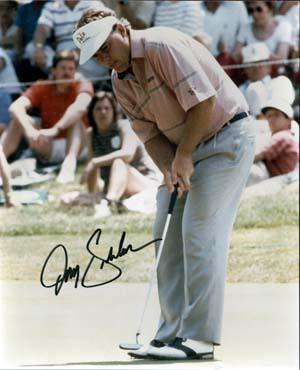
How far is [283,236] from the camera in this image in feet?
25.4

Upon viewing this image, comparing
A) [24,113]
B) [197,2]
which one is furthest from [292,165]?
[24,113]

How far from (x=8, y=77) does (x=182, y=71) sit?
3.85m

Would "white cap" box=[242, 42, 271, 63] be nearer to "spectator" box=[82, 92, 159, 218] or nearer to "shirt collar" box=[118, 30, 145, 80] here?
"spectator" box=[82, 92, 159, 218]

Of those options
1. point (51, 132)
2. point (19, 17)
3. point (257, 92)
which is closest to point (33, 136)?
point (51, 132)

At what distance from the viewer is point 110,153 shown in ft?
24.1

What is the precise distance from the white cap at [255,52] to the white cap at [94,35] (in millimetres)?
4116

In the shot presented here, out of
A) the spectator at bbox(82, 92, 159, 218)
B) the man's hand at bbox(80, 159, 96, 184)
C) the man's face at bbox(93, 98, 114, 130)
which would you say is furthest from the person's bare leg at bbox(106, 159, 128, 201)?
the man's face at bbox(93, 98, 114, 130)

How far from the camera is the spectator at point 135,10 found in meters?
6.85

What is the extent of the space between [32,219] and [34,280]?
1.95m

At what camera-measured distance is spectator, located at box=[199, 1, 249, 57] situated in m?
7.58

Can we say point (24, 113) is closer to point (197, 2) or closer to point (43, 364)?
point (197, 2)

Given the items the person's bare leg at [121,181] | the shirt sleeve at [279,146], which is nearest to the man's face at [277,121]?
the shirt sleeve at [279,146]

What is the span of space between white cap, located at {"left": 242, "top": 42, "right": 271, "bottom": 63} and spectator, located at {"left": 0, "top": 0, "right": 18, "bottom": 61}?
1431 mm

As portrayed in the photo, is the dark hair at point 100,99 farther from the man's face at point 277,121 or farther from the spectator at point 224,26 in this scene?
the man's face at point 277,121
